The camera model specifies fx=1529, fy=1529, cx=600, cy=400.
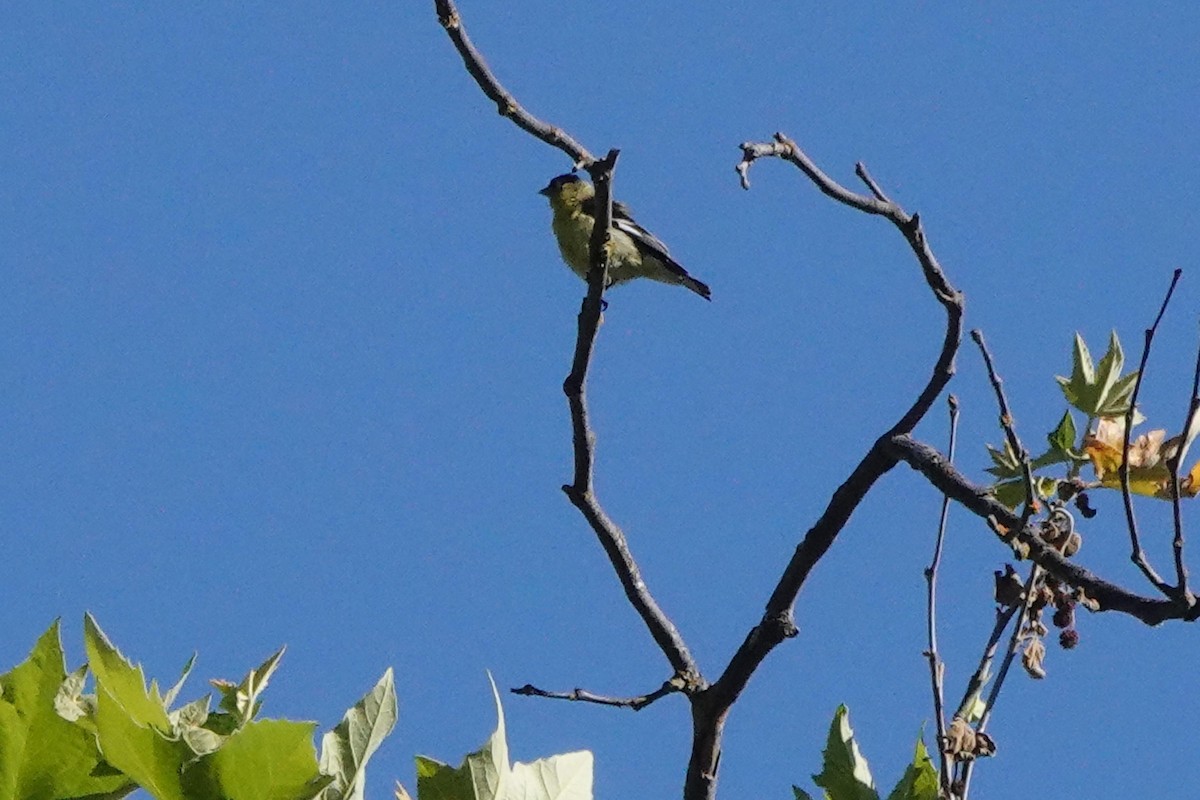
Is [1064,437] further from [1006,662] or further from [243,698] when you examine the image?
[243,698]

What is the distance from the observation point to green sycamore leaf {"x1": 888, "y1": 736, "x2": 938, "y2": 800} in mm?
2709

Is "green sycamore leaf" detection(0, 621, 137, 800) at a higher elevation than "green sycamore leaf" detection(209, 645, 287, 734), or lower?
lower

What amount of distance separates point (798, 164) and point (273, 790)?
1402mm

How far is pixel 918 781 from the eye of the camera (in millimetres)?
2717

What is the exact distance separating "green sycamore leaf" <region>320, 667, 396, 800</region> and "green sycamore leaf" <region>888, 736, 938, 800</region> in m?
1.15

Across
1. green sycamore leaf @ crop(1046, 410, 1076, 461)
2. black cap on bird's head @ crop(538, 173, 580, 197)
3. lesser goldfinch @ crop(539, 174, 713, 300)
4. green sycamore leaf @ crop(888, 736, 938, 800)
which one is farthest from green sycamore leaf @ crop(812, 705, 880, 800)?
black cap on bird's head @ crop(538, 173, 580, 197)

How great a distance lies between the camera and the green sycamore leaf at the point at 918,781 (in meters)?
2.71

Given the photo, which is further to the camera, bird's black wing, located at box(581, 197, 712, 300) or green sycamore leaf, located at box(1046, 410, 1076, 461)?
bird's black wing, located at box(581, 197, 712, 300)

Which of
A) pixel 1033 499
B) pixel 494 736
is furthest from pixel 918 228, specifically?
pixel 494 736

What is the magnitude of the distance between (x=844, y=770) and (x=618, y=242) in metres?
6.86

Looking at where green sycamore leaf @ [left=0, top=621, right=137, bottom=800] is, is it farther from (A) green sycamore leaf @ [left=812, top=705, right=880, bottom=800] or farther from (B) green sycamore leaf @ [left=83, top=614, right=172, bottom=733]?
(A) green sycamore leaf @ [left=812, top=705, right=880, bottom=800]

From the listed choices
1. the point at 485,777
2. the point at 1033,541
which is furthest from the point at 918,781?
the point at 485,777

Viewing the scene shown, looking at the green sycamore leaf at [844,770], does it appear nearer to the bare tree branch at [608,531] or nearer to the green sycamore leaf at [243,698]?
the bare tree branch at [608,531]

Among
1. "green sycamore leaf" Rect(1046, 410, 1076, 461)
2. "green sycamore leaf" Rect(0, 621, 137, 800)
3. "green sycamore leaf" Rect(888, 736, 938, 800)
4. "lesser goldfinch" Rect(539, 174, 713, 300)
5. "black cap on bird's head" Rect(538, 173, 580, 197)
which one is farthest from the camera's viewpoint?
"black cap on bird's head" Rect(538, 173, 580, 197)
